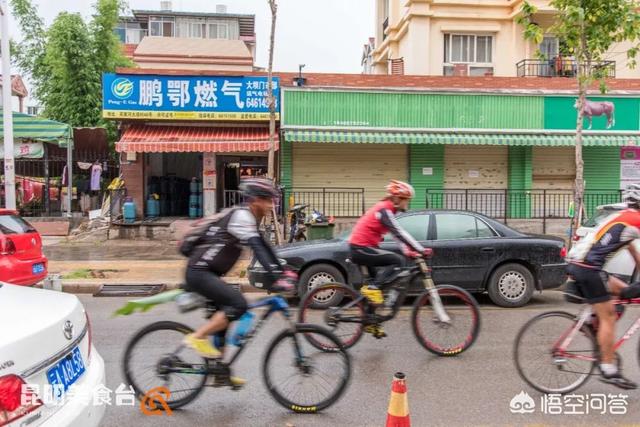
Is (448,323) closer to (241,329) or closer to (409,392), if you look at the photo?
(409,392)

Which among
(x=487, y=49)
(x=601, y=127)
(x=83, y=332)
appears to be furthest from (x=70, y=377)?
(x=487, y=49)

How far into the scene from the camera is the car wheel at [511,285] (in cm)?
824

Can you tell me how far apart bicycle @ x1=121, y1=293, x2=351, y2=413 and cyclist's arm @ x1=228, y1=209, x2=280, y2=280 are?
303mm

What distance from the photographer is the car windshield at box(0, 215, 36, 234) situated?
310 inches

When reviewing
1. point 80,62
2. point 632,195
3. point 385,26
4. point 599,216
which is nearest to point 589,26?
point 599,216

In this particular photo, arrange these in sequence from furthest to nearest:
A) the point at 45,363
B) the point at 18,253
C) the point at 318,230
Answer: the point at 318,230, the point at 18,253, the point at 45,363

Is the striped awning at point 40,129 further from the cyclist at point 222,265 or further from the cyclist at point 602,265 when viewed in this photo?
the cyclist at point 602,265

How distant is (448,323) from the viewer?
5.75 m

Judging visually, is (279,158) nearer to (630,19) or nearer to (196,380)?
(630,19)

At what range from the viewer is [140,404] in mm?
4492

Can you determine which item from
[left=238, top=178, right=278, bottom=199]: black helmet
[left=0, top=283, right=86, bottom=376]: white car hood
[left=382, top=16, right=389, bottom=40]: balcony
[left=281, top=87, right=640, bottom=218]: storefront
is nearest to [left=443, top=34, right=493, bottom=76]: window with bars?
[left=382, top=16, right=389, bottom=40]: balcony

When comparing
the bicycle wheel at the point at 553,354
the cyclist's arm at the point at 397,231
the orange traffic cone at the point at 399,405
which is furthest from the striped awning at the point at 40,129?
the orange traffic cone at the point at 399,405

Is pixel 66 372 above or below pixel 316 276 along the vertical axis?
above

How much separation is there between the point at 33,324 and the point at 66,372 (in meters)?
0.33
